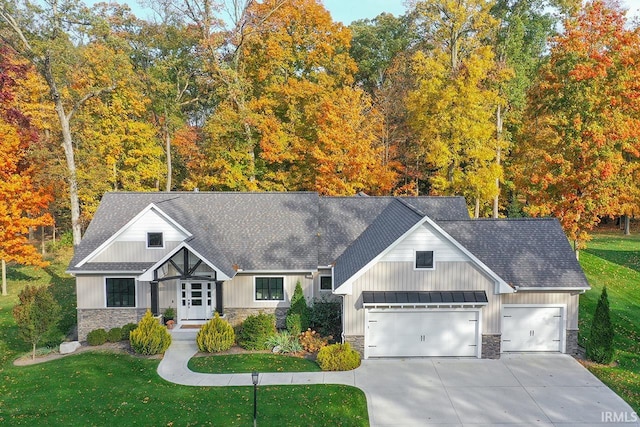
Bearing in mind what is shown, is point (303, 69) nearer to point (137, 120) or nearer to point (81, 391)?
point (137, 120)

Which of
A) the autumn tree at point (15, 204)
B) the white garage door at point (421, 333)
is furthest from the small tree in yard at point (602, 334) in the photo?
the autumn tree at point (15, 204)

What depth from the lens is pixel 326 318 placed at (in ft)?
72.5

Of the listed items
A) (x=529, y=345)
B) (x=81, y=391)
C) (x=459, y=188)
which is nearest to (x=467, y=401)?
(x=529, y=345)

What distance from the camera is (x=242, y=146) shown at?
3609 centimetres

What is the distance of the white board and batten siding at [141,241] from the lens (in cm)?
2247

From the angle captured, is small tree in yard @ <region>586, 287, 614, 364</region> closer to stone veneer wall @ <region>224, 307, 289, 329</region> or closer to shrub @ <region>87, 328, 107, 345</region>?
stone veneer wall @ <region>224, 307, 289, 329</region>

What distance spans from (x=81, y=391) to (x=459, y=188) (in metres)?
25.6

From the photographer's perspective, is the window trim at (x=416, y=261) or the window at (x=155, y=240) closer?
the window trim at (x=416, y=261)

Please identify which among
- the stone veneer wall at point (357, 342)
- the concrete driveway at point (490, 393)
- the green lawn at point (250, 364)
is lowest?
the concrete driveway at point (490, 393)

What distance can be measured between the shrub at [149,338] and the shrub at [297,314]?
5340 millimetres

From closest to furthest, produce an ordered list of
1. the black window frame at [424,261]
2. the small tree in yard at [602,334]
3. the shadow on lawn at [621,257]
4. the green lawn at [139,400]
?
the green lawn at [139,400] → the small tree in yard at [602,334] → the black window frame at [424,261] → the shadow on lawn at [621,257]

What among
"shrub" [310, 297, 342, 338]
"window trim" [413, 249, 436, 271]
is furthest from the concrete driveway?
"window trim" [413, 249, 436, 271]

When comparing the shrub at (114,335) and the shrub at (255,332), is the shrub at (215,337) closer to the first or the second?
the shrub at (255,332)

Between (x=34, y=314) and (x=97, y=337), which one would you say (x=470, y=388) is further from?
(x=34, y=314)
